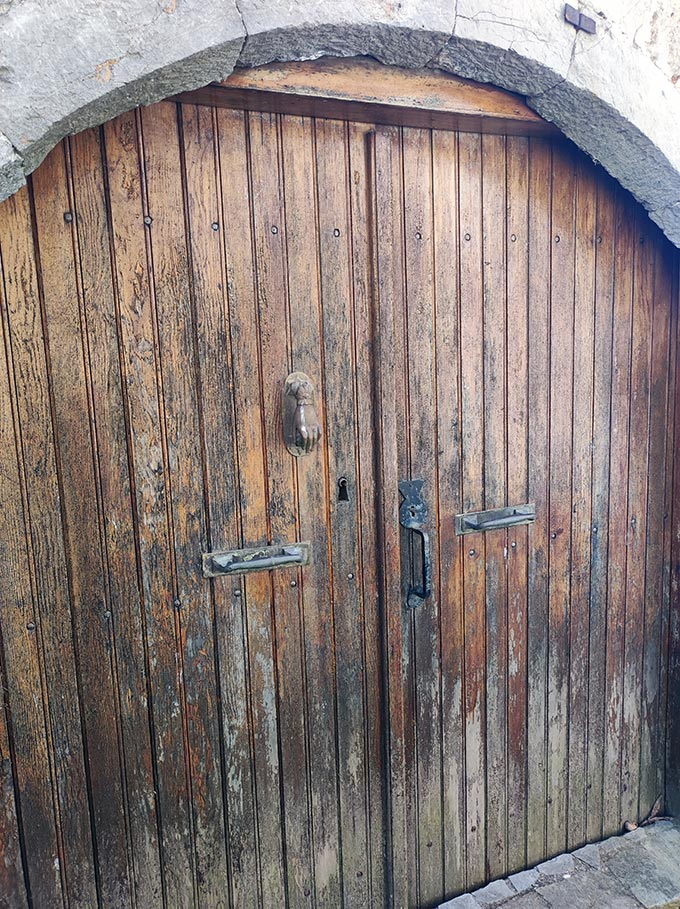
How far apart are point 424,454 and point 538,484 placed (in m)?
0.44

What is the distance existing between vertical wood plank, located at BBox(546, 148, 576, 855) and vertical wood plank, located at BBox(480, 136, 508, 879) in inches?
7.4

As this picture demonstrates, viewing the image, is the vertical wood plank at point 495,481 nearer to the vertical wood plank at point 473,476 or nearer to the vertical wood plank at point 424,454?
the vertical wood plank at point 473,476

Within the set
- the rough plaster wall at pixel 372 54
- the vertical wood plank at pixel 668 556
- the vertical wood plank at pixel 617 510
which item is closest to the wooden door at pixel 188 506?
the rough plaster wall at pixel 372 54

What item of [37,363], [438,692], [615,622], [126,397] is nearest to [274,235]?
[126,397]

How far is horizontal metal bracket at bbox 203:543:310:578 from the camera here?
1.72 meters

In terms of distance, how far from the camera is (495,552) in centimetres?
209

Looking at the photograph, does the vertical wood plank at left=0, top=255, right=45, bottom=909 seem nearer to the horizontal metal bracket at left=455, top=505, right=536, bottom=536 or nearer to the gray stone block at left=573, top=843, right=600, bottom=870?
the horizontal metal bracket at left=455, top=505, right=536, bottom=536

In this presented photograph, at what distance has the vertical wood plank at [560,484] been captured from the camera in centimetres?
204

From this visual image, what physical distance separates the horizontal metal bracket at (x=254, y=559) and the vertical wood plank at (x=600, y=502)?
1075 millimetres

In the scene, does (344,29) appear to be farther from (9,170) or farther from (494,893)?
(494,893)

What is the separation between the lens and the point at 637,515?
2299mm

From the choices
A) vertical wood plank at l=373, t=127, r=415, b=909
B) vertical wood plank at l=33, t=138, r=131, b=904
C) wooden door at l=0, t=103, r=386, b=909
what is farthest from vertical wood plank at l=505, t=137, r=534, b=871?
vertical wood plank at l=33, t=138, r=131, b=904

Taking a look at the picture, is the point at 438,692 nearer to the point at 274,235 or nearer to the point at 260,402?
the point at 260,402

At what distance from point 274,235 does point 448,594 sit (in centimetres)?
119
